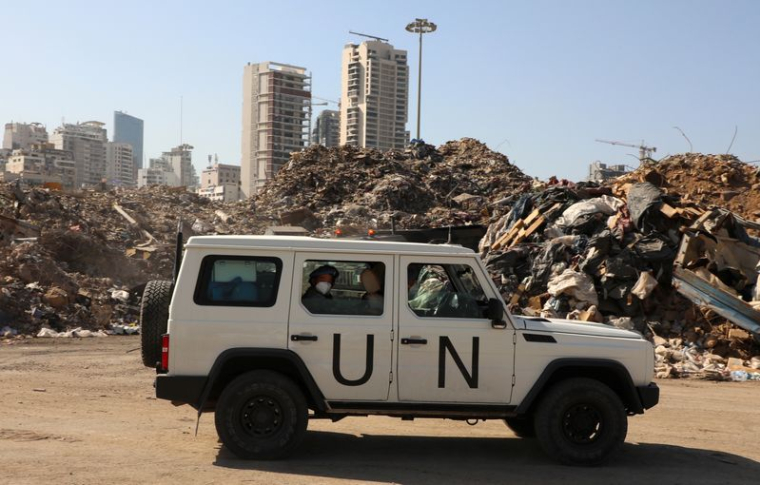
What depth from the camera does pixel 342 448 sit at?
7.44 metres

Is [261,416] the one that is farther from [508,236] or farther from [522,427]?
[508,236]

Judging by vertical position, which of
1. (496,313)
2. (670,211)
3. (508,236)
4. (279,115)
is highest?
(279,115)

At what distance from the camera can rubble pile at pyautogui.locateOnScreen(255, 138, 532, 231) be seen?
97.6ft

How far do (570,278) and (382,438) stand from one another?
808 cm

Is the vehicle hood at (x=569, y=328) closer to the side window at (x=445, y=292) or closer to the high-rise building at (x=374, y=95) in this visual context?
the side window at (x=445, y=292)

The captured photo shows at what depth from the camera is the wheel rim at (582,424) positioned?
6.88 meters

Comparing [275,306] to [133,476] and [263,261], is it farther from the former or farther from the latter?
[133,476]

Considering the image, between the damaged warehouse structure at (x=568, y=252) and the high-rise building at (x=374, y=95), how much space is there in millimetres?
116994

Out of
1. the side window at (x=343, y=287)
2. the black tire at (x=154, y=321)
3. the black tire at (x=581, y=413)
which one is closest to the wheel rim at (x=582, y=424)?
the black tire at (x=581, y=413)

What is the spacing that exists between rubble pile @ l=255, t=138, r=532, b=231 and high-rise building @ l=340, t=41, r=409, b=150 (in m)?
107

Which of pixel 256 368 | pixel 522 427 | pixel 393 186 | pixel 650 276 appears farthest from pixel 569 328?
pixel 393 186

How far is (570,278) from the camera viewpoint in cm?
1499

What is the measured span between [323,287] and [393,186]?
1022 inches

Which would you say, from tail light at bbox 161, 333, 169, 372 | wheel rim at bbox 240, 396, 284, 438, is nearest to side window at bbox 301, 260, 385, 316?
wheel rim at bbox 240, 396, 284, 438
